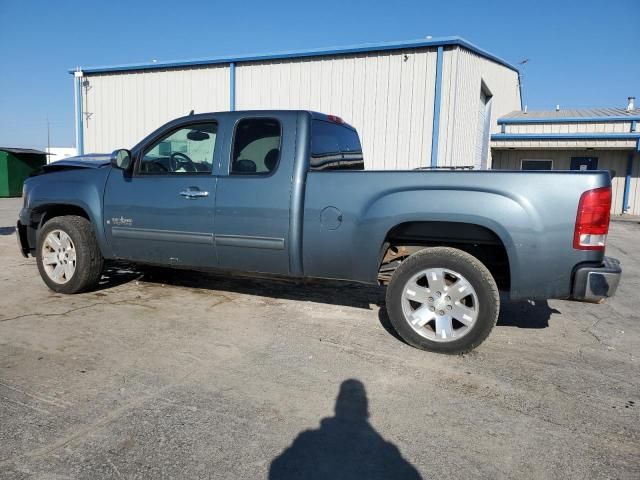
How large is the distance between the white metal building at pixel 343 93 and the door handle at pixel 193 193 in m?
7.57

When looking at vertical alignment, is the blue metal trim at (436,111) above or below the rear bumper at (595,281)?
above

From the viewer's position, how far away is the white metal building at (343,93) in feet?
36.2

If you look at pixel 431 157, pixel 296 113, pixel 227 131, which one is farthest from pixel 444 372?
pixel 431 157

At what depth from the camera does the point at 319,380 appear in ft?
10.9

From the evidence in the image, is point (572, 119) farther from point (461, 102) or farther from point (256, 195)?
point (256, 195)

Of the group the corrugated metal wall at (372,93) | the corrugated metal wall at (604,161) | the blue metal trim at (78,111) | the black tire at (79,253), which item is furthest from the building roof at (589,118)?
the black tire at (79,253)

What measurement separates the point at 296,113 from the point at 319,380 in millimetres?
2381

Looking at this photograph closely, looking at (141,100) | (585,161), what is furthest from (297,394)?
(585,161)

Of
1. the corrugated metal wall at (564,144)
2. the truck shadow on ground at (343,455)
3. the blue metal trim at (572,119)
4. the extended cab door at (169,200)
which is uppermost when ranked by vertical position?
the blue metal trim at (572,119)

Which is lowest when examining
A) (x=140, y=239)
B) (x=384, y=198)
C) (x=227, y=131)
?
(x=140, y=239)

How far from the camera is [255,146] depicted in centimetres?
454

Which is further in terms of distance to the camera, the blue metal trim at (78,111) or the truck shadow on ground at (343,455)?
the blue metal trim at (78,111)

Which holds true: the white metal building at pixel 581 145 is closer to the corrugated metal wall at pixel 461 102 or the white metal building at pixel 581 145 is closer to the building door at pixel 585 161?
the building door at pixel 585 161

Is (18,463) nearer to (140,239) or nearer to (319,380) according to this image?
(319,380)
